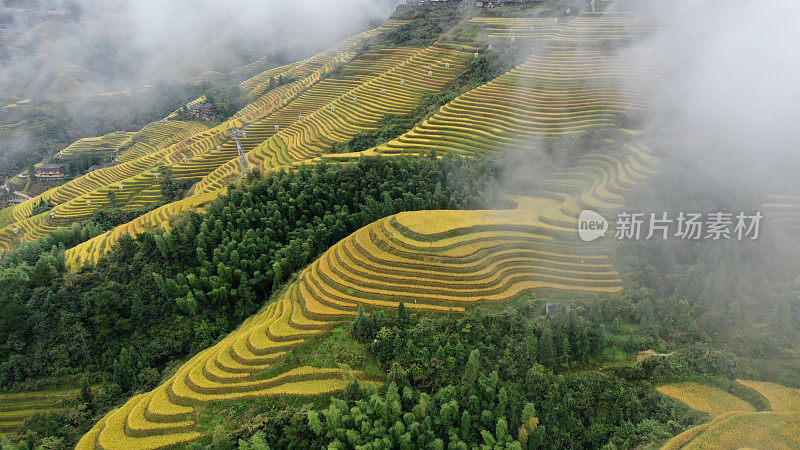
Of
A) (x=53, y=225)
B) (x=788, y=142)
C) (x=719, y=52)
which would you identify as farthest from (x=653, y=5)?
(x=53, y=225)

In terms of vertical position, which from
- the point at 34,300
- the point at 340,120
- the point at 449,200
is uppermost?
the point at 340,120

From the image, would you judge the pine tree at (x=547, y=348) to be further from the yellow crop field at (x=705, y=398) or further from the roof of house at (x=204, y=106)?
the roof of house at (x=204, y=106)

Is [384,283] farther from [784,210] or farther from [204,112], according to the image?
[204,112]

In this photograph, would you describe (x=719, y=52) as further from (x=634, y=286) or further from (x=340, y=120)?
(x=340, y=120)

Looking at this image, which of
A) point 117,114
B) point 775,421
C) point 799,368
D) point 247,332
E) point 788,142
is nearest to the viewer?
point 775,421

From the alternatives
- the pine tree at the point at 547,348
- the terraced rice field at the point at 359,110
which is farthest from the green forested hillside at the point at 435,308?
the terraced rice field at the point at 359,110

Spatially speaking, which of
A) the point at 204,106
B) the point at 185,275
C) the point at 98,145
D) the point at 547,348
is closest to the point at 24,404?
the point at 185,275
